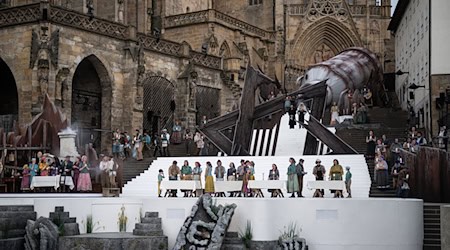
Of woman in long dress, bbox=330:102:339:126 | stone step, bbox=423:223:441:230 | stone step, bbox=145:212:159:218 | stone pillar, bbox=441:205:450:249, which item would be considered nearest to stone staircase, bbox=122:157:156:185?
stone step, bbox=145:212:159:218

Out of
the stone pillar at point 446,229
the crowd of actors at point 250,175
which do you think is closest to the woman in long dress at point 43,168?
the crowd of actors at point 250,175

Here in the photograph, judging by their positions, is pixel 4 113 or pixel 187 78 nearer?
pixel 4 113

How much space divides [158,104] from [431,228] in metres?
23.2

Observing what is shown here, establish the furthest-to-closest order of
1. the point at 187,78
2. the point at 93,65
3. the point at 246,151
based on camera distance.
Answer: the point at 187,78 < the point at 93,65 < the point at 246,151

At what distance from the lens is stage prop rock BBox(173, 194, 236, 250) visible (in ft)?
54.2

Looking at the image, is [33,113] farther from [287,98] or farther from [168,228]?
[168,228]

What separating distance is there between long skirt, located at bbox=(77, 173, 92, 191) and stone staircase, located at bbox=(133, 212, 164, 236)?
16.8 ft

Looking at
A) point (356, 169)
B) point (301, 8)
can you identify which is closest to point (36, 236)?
point (356, 169)

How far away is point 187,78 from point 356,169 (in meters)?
17.3

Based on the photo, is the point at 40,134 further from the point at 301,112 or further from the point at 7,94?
the point at 7,94

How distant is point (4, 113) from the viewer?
3522cm

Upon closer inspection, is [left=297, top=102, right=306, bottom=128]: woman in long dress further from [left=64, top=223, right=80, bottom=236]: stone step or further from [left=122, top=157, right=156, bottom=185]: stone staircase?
[left=64, top=223, right=80, bottom=236]: stone step

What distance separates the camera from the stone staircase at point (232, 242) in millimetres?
16656

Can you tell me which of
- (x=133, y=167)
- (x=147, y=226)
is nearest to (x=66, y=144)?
(x=133, y=167)
